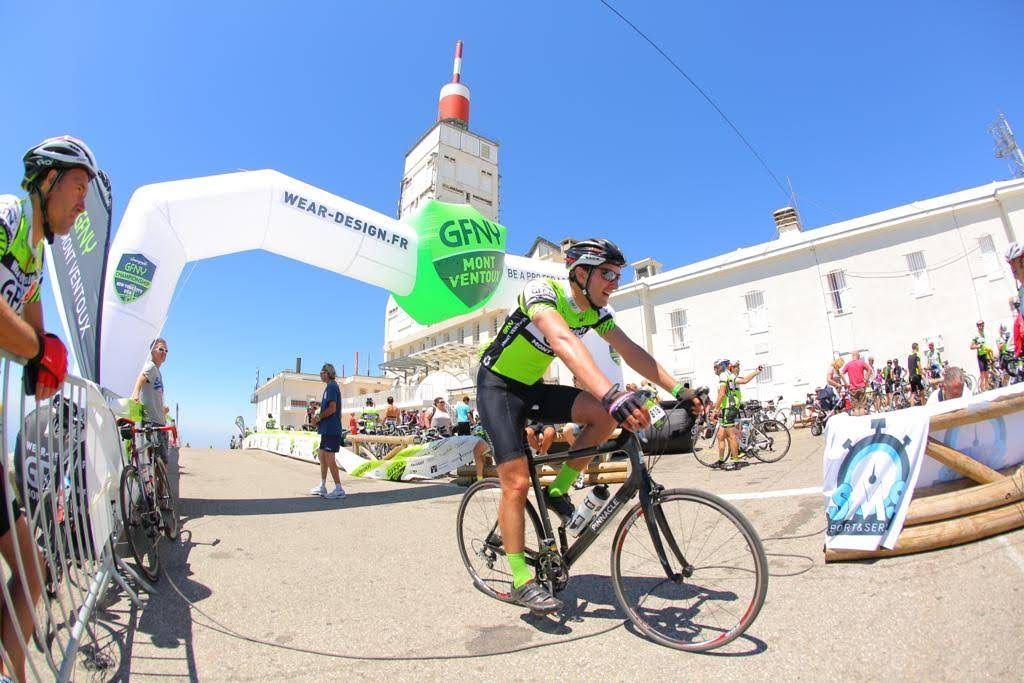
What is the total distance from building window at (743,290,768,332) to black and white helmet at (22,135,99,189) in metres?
24.5

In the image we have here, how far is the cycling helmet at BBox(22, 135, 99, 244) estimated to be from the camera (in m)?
1.86

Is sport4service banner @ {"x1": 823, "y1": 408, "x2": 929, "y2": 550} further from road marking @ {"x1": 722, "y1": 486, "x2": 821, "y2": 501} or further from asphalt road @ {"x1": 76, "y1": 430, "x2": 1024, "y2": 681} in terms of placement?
road marking @ {"x1": 722, "y1": 486, "x2": 821, "y2": 501}

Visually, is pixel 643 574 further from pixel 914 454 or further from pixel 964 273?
pixel 964 273

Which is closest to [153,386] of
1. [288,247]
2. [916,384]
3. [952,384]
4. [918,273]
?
[288,247]

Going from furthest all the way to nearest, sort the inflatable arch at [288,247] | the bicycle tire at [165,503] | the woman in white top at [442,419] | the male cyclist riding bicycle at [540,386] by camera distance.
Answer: the woman in white top at [442,419], the inflatable arch at [288,247], the bicycle tire at [165,503], the male cyclist riding bicycle at [540,386]

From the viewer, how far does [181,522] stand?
518 cm

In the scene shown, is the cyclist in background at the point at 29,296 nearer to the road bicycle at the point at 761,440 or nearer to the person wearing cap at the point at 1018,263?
the person wearing cap at the point at 1018,263

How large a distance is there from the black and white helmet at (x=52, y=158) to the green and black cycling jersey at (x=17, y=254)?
0.15m

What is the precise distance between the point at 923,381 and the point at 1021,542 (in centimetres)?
1566

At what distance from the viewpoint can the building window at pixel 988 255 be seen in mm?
17781

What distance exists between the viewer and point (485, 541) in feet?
10.5

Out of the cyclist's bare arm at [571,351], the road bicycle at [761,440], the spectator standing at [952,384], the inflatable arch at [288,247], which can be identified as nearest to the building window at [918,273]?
the road bicycle at [761,440]

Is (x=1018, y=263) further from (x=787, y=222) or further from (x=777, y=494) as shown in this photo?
(x=787, y=222)

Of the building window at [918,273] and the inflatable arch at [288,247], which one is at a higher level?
the building window at [918,273]
